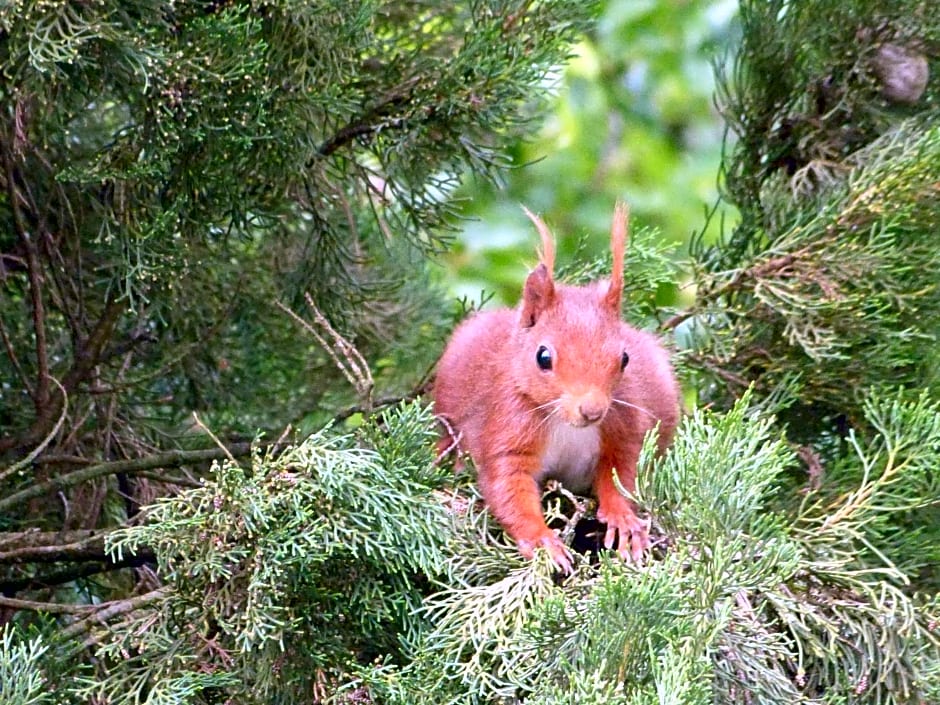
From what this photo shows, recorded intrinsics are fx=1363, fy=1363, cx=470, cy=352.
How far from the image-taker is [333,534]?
50.7 inches

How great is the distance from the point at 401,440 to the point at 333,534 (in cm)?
14

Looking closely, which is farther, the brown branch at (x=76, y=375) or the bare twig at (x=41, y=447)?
the brown branch at (x=76, y=375)

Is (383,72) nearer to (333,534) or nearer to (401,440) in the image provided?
(401,440)

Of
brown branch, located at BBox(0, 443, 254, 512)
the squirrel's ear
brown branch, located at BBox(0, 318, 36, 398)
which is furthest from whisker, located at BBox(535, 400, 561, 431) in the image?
brown branch, located at BBox(0, 318, 36, 398)

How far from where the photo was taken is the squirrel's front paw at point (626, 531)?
143 centimetres

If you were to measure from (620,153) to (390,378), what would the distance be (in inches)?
89.1

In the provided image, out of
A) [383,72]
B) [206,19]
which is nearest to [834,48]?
[383,72]

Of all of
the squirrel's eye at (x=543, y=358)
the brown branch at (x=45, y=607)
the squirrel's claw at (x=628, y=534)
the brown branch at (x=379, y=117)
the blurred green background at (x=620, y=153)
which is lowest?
the brown branch at (x=45, y=607)

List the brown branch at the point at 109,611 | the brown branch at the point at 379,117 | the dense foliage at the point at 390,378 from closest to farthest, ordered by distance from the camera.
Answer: the dense foliage at the point at 390,378, the brown branch at the point at 109,611, the brown branch at the point at 379,117

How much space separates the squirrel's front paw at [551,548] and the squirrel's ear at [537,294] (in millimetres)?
328

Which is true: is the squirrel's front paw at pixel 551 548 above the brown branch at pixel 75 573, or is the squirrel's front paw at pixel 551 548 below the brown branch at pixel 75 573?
above

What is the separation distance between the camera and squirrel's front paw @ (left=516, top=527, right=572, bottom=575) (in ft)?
4.62

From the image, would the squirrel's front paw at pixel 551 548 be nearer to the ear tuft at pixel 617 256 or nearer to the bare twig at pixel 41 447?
the ear tuft at pixel 617 256

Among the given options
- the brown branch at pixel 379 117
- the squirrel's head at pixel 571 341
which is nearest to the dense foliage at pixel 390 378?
the brown branch at pixel 379 117
